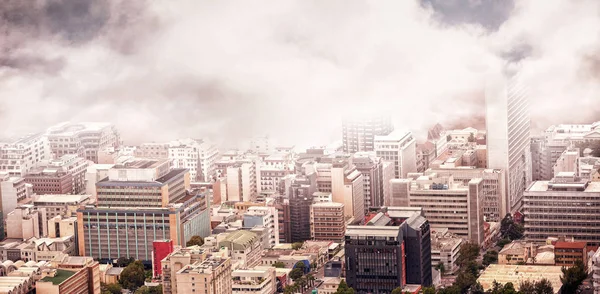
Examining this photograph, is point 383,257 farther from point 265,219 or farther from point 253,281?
point 265,219

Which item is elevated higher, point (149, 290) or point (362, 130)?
point (362, 130)

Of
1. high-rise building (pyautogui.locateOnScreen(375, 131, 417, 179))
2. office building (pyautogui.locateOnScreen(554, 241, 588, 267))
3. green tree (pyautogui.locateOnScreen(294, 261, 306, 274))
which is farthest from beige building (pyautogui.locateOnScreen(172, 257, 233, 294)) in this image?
high-rise building (pyautogui.locateOnScreen(375, 131, 417, 179))

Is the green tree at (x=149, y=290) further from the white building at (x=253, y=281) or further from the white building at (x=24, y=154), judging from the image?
the white building at (x=24, y=154)

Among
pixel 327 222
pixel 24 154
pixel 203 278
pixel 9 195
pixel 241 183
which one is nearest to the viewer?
pixel 203 278

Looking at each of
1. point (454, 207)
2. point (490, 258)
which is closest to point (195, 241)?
point (454, 207)

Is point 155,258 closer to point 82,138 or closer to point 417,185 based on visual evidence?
point 417,185

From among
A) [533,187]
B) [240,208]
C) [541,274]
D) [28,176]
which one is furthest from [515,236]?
[28,176]
